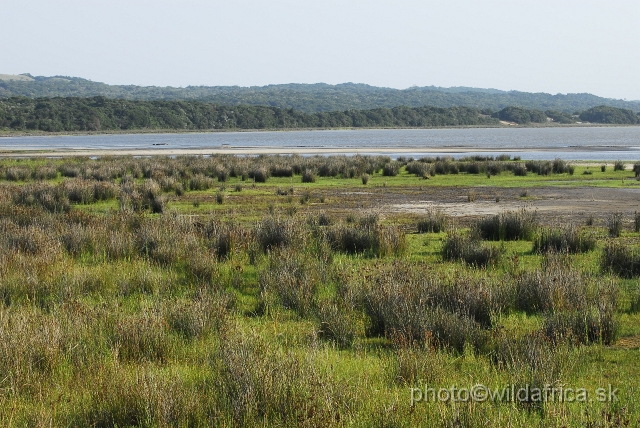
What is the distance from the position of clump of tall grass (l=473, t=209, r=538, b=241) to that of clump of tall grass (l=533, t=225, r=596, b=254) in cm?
127

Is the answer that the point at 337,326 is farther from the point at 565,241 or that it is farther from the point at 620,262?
the point at 565,241

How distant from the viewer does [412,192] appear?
104ft

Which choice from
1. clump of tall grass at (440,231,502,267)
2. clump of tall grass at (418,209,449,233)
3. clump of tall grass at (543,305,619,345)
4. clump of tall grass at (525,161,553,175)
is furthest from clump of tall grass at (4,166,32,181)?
clump of tall grass at (543,305,619,345)

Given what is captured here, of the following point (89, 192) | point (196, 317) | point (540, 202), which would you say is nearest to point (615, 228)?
point (540, 202)

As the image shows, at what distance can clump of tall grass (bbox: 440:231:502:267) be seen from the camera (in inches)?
516

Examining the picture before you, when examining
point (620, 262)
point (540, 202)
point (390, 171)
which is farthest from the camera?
point (390, 171)

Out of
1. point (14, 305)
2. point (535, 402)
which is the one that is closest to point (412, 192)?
point (14, 305)

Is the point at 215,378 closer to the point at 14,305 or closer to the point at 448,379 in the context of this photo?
the point at 448,379

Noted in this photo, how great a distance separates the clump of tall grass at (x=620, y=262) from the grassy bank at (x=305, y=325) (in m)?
0.04

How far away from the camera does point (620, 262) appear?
12.4 metres

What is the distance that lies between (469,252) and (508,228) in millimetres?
4024

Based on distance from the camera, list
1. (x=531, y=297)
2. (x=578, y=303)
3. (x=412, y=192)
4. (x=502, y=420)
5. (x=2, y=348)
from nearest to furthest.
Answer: (x=502, y=420)
(x=2, y=348)
(x=578, y=303)
(x=531, y=297)
(x=412, y=192)

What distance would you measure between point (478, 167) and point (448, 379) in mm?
37820

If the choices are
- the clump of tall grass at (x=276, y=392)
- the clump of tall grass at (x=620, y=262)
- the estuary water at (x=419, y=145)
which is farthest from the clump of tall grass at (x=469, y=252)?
the estuary water at (x=419, y=145)
